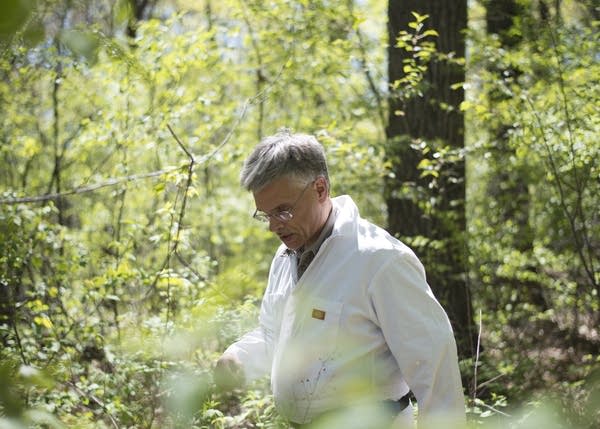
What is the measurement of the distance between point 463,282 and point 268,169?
318 cm

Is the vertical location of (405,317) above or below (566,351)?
above

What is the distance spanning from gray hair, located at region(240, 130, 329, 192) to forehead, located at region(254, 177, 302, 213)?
2 cm

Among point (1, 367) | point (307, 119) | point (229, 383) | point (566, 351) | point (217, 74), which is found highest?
point (217, 74)

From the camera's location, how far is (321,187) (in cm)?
258

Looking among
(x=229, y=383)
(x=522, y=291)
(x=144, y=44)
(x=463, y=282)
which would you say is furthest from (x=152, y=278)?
(x=522, y=291)

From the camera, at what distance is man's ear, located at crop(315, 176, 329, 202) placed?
257cm

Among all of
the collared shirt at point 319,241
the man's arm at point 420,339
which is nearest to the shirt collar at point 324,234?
the collared shirt at point 319,241

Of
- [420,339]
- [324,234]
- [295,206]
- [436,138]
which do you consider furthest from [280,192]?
[436,138]

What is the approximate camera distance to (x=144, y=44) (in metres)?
5.34

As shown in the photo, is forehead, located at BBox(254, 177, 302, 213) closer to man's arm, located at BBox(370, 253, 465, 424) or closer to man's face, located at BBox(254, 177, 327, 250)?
man's face, located at BBox(254, 177, 327, 250)

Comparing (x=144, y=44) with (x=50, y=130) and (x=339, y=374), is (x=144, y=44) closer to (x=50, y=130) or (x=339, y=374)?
(x=50, y=130)

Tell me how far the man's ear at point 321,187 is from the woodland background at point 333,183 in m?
0.53

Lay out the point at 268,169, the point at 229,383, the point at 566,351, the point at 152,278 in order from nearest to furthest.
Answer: the point at 229,383 → the point at 268,169 → the point at 152,278 → the point at 566,351

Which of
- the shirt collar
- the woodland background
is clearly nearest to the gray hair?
the shirt collar
